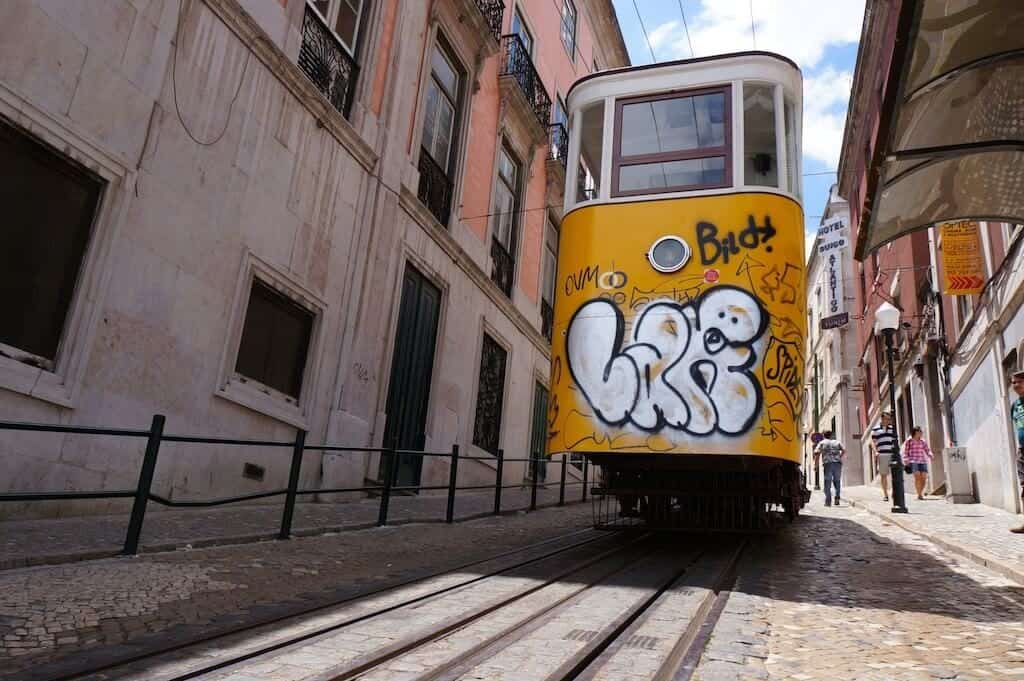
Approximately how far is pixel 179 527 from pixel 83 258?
2.34m

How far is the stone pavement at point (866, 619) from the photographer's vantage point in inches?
113

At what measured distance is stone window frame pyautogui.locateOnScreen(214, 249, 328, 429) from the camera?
23.5ft

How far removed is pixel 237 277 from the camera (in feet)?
23.6

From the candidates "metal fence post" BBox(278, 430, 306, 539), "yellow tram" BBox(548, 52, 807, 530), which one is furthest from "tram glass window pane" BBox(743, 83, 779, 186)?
"metal fence post" BBox(278, 430, 306, 539)

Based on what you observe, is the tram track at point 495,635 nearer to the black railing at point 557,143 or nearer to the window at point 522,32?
the window at point 522,32

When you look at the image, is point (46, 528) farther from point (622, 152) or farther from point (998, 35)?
point (998, 35)

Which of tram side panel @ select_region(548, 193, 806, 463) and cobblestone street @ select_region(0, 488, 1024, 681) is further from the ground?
tram side panel @ select_region(548, 193, 806, 463)

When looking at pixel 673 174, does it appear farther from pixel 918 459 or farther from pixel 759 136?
pixel 918 459

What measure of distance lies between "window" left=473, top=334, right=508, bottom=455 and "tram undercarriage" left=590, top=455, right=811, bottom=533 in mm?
6525

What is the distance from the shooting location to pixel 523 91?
14789 mm

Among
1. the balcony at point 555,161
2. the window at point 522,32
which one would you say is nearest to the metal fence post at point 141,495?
the window at point 522,32

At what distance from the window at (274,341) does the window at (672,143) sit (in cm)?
417

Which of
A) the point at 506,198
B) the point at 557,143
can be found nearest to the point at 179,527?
the point at 506,198

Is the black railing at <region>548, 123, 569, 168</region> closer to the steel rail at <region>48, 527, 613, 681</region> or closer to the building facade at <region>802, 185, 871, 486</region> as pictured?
the steel rail at <region>48, 527, 613, 681</region>
